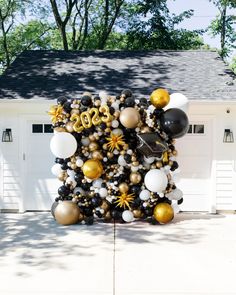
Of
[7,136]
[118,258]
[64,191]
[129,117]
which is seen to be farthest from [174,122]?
[7,136]

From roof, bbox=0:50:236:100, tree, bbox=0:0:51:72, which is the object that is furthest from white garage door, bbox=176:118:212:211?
tree, bbox=0:0:51:72

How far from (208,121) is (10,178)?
469 centimetres

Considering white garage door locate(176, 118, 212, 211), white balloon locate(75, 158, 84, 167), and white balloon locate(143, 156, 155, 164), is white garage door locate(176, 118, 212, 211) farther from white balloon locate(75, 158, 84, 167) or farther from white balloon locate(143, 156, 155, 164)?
white balloon locate(75, 158, 84, 167)

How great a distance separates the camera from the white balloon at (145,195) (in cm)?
772

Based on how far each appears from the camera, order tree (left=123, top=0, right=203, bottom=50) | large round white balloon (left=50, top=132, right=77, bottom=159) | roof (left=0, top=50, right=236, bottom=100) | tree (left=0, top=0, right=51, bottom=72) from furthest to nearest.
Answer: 1. tree (left=0, top=0, right=51, bottom=72)
2. tree (left=123, top=0, right=203, bottom=50)
3. roof (left=0, top=50, right=236, bottom=100)
4. large round white balloon (left=50, top=132, right=77, bottom=159)

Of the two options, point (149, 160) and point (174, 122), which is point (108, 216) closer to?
point (149, 160)

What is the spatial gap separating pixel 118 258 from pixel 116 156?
101 inches

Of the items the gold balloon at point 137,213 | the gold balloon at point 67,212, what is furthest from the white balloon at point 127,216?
the gold balloon at point 67,212

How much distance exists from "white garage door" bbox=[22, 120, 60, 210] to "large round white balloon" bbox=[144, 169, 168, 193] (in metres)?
2.52

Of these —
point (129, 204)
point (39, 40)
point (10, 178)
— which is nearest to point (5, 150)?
point (10, 178)

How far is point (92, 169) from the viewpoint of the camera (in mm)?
7559

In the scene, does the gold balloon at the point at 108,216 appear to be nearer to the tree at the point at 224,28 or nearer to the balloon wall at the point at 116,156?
the balloon wall at the point at 116,156

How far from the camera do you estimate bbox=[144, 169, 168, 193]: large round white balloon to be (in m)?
7.49

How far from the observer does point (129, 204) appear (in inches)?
309
